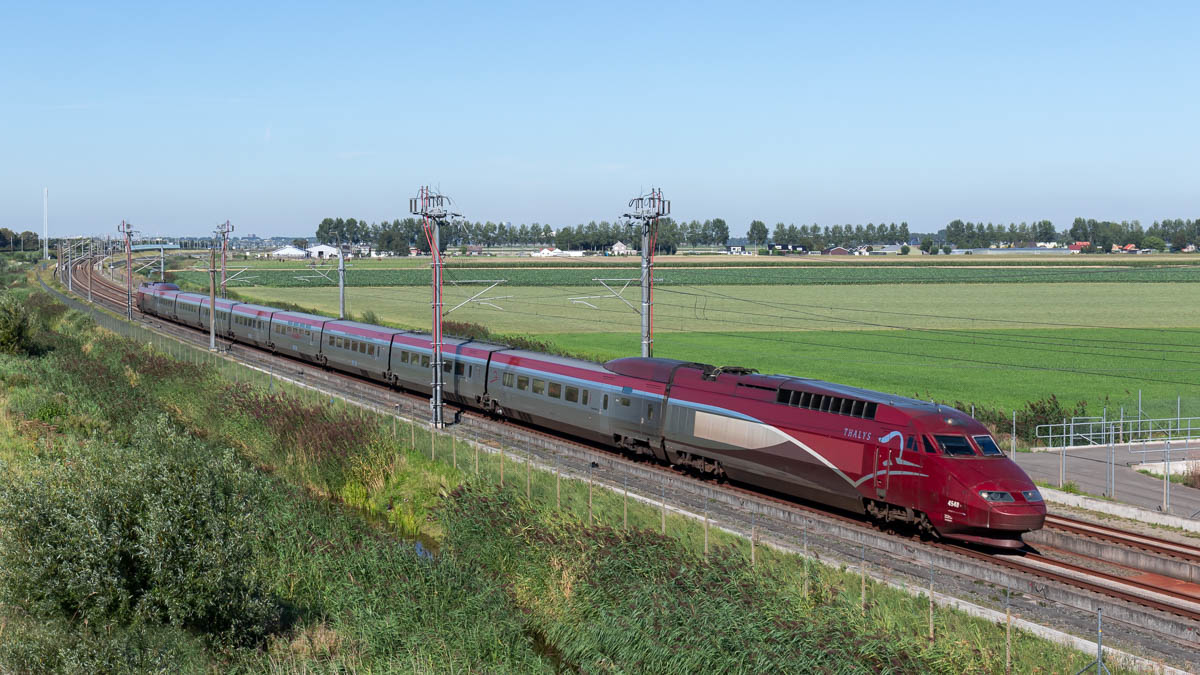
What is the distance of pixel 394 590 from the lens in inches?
890

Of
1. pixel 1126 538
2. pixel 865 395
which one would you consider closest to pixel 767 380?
pixel 865 395

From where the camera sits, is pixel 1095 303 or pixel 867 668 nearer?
pixel 867 668

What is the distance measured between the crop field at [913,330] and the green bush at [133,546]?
39.9 meters

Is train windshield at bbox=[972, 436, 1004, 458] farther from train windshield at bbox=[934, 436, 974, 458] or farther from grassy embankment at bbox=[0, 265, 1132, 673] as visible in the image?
grassy embankment at bbox=[0, 265, 1132, 673]

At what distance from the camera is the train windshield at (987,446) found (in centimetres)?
2428

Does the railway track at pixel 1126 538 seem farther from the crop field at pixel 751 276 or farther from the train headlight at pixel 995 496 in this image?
the crop field at pixel 751 276

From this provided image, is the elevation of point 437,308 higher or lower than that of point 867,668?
higher

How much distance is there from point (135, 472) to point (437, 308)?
77.5 ft

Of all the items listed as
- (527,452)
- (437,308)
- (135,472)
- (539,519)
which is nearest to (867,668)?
(539,519)

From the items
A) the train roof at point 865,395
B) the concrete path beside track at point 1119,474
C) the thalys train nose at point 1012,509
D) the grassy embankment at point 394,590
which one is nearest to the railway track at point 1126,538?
the concrete path beside track at point 1119,474

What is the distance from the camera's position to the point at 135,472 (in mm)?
18500

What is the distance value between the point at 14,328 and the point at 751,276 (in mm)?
131006

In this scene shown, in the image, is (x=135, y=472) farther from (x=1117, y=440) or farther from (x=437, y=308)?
(x=1117, y=440)

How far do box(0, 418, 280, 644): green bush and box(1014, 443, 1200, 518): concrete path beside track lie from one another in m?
24.2
